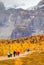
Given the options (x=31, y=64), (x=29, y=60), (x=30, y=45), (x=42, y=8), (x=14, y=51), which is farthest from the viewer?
(x=42, y=8)

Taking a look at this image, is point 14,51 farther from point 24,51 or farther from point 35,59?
point 35,59

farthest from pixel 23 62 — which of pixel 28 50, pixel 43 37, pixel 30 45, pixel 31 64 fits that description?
pixel 43 37

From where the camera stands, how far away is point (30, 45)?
2912 centimetres

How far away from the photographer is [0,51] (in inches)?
974

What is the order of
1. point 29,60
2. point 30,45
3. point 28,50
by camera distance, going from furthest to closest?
1. point 30,45
2. point 28,50
3. point 29,60

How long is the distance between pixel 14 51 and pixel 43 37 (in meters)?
10.8

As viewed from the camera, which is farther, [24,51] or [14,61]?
[24,51]

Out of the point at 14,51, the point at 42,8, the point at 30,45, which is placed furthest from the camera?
the point at 42,8

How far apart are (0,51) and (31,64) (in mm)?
7008

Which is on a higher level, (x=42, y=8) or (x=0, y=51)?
(x=42, y=8)

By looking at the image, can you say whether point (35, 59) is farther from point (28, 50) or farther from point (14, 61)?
point (28, 50)

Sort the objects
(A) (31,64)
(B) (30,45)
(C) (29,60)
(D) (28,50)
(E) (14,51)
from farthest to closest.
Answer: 1. (B) (30,45)
2. (D) (28,50)
3. (E) (14,51)
4. (C) (29,60)
5. (A) (31,64)

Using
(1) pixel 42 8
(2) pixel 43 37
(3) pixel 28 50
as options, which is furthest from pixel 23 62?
(1) pixel 42 8

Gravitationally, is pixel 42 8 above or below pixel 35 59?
above
